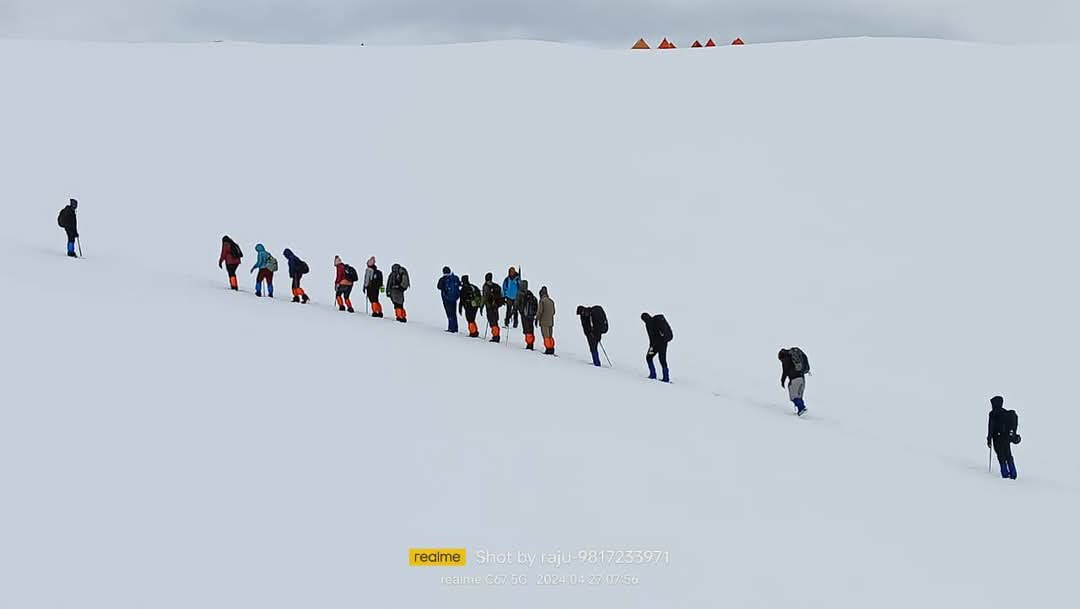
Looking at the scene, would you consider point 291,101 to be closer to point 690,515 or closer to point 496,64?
point 496,64

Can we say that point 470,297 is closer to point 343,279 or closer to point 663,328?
point 343,279

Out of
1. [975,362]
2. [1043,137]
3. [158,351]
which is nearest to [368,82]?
[1043,137]

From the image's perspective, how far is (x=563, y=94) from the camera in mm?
37250

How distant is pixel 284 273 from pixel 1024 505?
16976 millimetres

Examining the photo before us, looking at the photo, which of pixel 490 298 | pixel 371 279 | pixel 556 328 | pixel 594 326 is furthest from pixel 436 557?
pixel 556 328

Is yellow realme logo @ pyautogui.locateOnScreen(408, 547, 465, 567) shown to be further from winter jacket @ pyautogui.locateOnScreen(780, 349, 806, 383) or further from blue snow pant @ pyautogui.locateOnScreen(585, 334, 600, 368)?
blue snow pant @ pyautogui.locateOnScreen(585, 334, 600, 368)

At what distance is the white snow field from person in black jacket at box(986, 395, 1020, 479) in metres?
0.20

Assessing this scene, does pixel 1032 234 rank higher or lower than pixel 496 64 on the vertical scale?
lower

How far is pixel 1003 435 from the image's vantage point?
10781 millimetres

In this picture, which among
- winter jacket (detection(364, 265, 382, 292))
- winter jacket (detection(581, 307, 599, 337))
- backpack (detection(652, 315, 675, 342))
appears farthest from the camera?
winter jacket (detection(364, 265, 382, 292))

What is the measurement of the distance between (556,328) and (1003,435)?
9.92m

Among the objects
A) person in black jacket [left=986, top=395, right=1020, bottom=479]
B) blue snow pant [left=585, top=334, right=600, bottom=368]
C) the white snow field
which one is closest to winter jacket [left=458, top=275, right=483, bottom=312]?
the white snow field

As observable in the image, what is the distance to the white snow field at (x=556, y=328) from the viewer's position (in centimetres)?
658

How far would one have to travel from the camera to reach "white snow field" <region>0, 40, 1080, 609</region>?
21.6 ft
